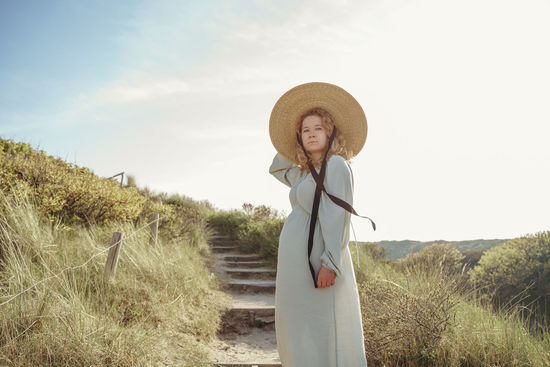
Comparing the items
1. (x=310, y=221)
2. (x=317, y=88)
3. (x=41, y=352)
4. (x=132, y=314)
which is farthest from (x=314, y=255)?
(x=132, y=314)

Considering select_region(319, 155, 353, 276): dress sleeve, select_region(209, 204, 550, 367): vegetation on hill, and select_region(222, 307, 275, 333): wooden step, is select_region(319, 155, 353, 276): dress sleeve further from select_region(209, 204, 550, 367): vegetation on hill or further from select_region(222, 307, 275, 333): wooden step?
select_region(222, 307, 275, 333): wooden step

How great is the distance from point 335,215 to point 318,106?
98cm

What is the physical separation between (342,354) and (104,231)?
467 cm

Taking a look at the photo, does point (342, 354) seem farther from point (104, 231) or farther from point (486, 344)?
point (104, 231)

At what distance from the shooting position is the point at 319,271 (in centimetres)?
203

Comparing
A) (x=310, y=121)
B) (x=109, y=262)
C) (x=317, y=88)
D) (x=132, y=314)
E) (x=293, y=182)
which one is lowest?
(x=132, y=314)

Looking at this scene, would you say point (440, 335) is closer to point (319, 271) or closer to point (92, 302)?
point (319, 271)

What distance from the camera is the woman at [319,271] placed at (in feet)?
6.58

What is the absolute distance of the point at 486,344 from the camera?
10.2 ft

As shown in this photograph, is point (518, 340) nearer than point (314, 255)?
No

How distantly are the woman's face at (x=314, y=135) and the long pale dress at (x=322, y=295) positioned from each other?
0.20 meters

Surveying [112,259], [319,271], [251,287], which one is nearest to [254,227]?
[251,287]

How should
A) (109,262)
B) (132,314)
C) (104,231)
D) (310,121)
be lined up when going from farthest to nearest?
(104,231) < (109,262) < (132,314) < (310,121)

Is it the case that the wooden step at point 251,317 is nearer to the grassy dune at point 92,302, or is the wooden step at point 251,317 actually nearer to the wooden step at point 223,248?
the grassy dune at point 92,302
